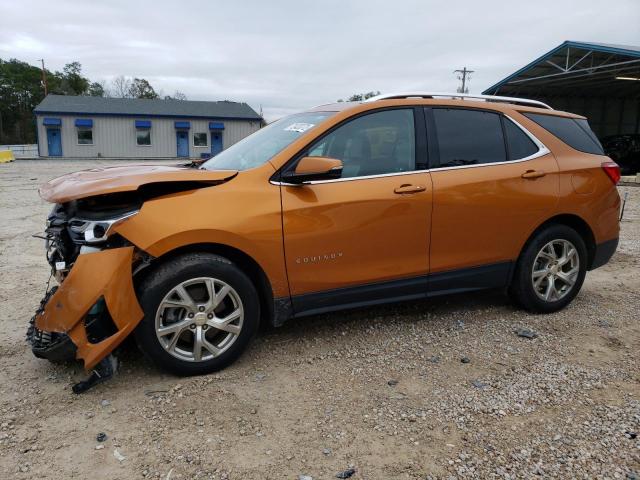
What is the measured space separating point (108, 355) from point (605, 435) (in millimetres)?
2934

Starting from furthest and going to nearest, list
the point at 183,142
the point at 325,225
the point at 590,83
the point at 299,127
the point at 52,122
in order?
the point at 183,142, the point at 52,122, the point at 590,83, the point at 299,127, the point at 325,225

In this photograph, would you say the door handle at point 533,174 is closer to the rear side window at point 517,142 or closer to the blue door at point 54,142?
the rear side window at point 517,142

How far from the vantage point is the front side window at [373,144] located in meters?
3.62

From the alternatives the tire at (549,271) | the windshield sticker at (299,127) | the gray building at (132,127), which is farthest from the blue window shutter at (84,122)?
the tire at (549,271)

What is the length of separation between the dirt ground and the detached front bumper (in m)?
0.35

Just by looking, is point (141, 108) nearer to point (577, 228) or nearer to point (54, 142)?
point (54, 142)

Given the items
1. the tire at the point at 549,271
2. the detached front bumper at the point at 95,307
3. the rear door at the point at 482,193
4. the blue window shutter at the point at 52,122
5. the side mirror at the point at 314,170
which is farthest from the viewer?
the blue window shutter at the point at 52,122

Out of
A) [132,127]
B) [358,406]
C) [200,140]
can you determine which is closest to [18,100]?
[132,127]

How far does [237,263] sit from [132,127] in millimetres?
37756

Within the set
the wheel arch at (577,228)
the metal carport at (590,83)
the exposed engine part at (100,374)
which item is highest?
the metal carport at (590,83)

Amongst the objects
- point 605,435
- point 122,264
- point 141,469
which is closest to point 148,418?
point 141,469

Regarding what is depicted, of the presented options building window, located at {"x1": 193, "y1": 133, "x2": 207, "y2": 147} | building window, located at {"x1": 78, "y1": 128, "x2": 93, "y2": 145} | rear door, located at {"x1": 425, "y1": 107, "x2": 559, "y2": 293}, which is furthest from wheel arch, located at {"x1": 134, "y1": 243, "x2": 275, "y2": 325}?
building window, located at {"x1": 78, "y1": 128, "x2": 93, "y2": 145}

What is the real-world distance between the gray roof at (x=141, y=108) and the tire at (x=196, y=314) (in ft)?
123

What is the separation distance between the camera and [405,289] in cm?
382
